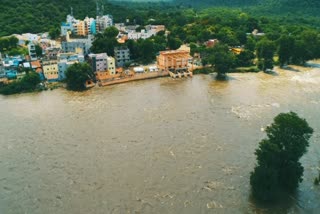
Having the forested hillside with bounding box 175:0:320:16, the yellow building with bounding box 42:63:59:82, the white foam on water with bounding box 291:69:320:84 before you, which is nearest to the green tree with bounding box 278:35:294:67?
the white foam on water with bounding box 291:69:320:84

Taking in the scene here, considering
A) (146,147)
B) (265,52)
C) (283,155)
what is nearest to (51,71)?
(146,147)

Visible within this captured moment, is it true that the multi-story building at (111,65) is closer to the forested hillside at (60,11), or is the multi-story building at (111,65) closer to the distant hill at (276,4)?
the forested hillside at (60,11)

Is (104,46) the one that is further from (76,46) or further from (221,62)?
(221,62)

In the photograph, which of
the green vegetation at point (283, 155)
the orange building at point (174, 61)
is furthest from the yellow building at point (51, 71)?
the green vegetation at point (283, 155)

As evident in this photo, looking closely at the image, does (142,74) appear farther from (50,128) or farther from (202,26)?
(202,26)

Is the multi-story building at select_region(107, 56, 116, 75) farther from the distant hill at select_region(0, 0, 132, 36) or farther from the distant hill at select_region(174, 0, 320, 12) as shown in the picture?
the distant hill at select_region(174, 0, 320, 12)

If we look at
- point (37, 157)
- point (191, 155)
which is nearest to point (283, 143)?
point (191, 155)
